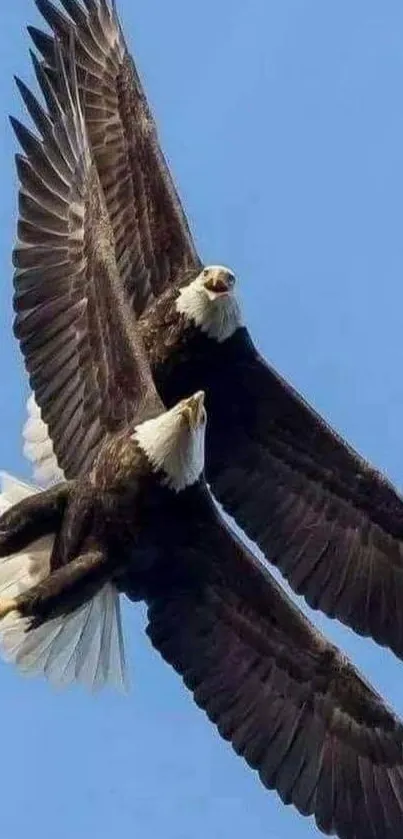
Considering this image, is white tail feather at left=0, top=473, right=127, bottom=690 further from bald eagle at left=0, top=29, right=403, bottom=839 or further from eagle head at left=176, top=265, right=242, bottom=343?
eagle head at left=176, top=265, right=242, bottom=343

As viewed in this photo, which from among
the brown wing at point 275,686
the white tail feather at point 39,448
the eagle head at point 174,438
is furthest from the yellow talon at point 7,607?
the white tail feather at point 39,448

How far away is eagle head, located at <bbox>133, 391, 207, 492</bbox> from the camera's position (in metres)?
9.87

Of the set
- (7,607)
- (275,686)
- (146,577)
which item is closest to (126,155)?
(146,577)

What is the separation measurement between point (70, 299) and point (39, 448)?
0.82m

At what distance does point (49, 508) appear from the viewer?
10.1 metres

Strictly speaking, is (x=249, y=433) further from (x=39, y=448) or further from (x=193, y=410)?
(x=193, y=410)

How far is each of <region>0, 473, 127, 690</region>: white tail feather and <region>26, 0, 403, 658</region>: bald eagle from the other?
0.66 meters

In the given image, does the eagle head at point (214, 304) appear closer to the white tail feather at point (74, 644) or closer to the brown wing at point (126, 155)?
the brown wing at point (126, 155)

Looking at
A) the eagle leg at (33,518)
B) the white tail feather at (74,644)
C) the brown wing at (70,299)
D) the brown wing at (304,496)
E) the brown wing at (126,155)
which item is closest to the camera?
the eagle leg at (33,518)

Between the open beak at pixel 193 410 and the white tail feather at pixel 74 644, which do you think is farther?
the white tail feather at pixel 74 644

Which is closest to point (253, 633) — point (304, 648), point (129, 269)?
point (304, 648)

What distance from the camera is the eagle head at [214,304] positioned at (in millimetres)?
11203

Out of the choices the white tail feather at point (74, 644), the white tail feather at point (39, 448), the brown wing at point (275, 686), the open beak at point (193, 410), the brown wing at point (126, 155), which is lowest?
the brown wing at point (275, 686)

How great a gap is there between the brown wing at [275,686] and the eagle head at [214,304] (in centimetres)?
109
